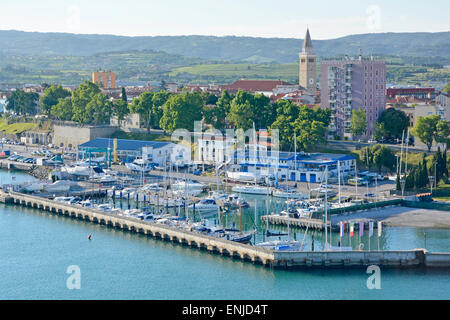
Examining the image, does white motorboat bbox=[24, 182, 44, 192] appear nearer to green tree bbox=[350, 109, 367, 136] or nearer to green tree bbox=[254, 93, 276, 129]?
green tree bbox=[254, 93, 276, 129]

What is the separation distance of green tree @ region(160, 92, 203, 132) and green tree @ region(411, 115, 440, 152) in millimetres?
21236

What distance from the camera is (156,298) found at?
29.9 m

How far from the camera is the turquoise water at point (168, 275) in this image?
30.3 m

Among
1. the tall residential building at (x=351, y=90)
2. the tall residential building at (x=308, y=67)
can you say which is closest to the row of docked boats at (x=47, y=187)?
the tall residential building at (x=351, y=90)

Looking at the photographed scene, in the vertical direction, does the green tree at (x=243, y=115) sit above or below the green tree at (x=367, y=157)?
above

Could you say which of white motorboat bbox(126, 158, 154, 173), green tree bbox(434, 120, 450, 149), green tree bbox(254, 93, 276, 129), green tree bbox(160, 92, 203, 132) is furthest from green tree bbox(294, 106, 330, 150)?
white motorboat bbox(126, 158, 154, 173)

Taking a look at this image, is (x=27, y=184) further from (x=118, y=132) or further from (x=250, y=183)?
(x=118, y=132)

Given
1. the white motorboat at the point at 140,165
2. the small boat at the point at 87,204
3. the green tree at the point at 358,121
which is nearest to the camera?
the small boat at the point at 87,204

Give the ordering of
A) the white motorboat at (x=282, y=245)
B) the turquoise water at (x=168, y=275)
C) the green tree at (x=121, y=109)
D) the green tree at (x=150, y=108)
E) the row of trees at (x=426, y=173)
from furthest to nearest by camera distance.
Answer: the green tree at (x=121, y=109) < the green tree at (x=150, y=108) < the row of trees at (x=426, y=173) < the white motorboat at (x=282, y=245) < the turquoise water at (x=168, y=275)

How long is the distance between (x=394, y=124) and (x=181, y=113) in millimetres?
19093

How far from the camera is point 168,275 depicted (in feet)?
108

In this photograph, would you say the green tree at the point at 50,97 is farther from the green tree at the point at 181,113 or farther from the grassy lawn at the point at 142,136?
the green tree at the point at 181,113

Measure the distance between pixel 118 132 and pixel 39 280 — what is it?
45518 millimetres

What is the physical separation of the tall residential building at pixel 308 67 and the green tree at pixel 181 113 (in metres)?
23.1
